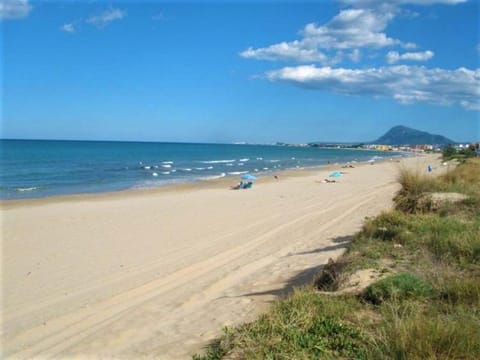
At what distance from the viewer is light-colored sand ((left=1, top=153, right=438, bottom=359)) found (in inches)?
201

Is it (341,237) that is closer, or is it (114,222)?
(341,237)

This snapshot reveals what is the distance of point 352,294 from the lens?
4559mm

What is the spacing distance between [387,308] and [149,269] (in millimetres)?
4968

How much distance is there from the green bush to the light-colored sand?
1.42 m

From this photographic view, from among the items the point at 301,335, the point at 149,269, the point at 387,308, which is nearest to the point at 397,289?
the point at 387,308

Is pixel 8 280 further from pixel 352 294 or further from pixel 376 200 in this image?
pixel 376 200

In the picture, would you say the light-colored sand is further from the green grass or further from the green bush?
the green bush

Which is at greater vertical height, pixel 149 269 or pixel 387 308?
pixel 387 308

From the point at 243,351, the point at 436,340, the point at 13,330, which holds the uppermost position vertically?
the point at 436,340

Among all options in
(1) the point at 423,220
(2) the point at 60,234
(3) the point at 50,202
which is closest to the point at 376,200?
(1) the point at 423,220

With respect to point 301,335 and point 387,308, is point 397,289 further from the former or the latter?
point 301,335

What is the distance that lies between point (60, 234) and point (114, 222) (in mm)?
1902

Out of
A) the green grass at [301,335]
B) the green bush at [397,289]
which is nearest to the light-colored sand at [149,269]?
the green grass at [301,335]

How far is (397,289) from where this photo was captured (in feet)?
14.1
